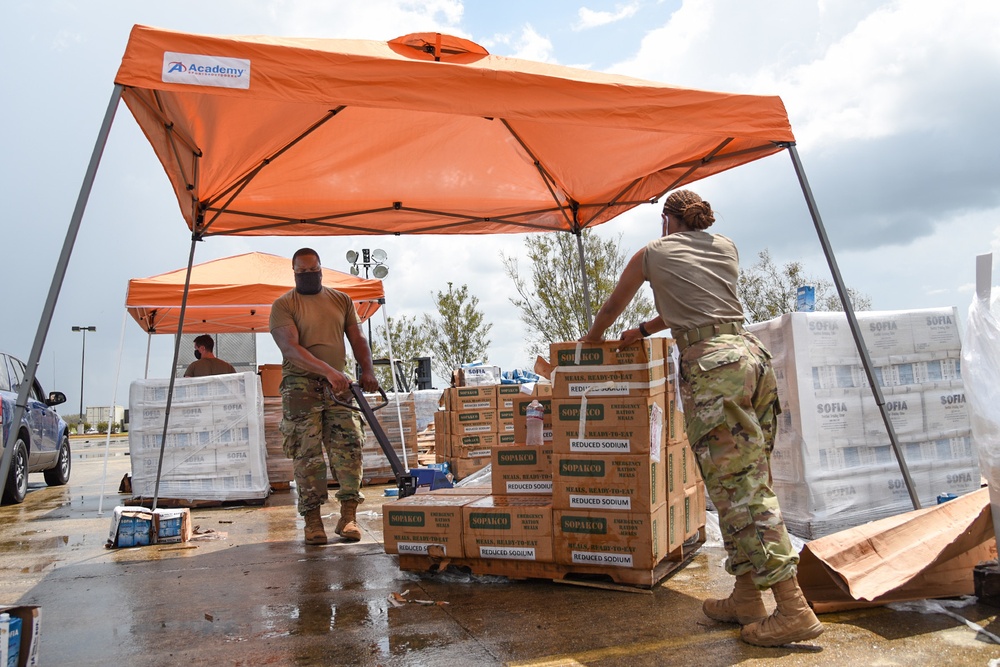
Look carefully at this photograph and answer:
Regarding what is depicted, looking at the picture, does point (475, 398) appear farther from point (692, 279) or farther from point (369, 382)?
point (692, 279)

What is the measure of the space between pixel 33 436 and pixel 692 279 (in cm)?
992

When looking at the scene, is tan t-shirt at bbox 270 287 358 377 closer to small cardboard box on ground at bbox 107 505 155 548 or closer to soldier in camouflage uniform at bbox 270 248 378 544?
soldier in camouflage uniform at bbox 270 248 378 544

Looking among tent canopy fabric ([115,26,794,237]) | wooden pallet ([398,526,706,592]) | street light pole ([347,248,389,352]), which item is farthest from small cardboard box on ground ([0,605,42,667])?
street light pole ([347,248,389,352])

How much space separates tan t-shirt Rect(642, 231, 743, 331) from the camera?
10.8ft

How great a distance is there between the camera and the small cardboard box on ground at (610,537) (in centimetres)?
370

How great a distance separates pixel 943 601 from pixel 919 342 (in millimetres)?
2369

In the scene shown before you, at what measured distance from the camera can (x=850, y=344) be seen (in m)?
5.11

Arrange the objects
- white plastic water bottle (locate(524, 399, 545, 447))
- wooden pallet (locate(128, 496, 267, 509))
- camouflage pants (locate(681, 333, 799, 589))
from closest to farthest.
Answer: camouflage pants (locate(681, 333, 799, 589)) → white plastic water bottle (locate(524, 399, 545, 447)) → wooden pallet (locate(128, 496, 267, 509))

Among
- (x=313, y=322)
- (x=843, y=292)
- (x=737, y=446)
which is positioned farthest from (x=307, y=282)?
(x=843, y=292)

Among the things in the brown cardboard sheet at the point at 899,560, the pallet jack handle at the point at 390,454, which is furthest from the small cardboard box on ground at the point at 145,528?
the brown cardboard sheet at the point at 899,560

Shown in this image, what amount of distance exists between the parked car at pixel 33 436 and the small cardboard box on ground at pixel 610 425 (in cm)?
708

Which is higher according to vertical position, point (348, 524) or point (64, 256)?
point (64, 256)

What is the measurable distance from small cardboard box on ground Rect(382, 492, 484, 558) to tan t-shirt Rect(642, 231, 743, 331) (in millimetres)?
1708

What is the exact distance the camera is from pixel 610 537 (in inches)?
149
